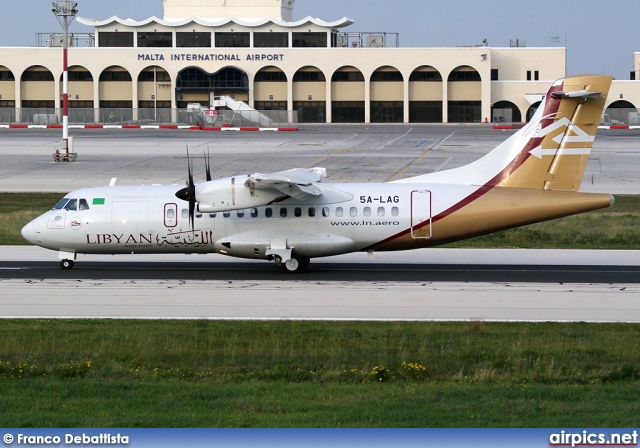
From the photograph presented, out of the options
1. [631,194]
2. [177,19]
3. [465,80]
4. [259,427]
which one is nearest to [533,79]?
[465,80]

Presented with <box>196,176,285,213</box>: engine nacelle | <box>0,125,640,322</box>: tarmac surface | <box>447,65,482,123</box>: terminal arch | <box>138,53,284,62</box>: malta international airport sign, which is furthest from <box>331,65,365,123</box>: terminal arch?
<box>196,176,285,213</box>: engine nacelle

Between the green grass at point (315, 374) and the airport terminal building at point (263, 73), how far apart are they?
107m

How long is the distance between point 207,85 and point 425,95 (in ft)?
97.0

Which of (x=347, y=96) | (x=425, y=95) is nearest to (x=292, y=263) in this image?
(x=347, y=96)

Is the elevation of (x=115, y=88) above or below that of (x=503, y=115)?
above

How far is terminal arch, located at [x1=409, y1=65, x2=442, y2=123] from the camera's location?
127312mm

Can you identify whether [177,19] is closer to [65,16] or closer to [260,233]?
[65,16]

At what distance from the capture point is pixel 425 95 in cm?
12788

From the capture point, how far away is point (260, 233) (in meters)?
29.6

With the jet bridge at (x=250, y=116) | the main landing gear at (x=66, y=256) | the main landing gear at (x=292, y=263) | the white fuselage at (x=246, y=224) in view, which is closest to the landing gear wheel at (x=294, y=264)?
the main landing gear at (x=292, y=263)

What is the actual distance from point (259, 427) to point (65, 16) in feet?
176

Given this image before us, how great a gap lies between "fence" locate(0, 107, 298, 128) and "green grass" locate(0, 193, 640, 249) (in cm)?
6021
